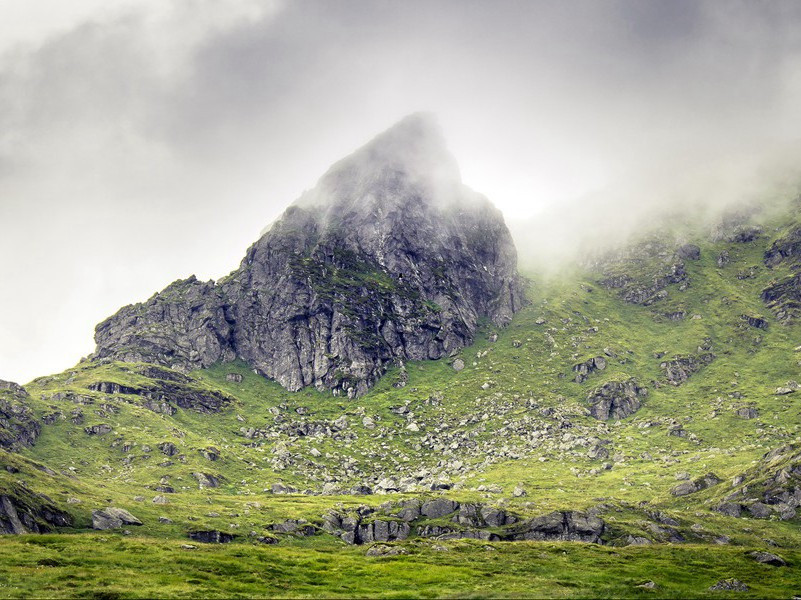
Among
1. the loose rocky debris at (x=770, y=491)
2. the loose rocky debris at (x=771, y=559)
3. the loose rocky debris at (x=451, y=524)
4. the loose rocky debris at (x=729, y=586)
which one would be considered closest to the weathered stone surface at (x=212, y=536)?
the loose rocky debris at (x=451, y=524)

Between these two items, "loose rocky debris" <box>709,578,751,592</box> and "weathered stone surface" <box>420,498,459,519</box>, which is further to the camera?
"weathered stone surface" <box>420,498,459,519</box>

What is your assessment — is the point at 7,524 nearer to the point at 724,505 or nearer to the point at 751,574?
the point at 751,574

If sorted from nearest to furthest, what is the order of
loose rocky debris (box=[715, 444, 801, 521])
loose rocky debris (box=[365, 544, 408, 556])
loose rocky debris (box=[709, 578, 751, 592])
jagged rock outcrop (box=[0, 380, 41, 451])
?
loose rocky debris (box=[709, 578, 751, 592]) < loose rocky debris (box=[365, 544, 408, 556]) < loose rocky debris (box=[715, 444, 801, 521]) < jagged rock outcrop (box=[0, 380, 41, 451])

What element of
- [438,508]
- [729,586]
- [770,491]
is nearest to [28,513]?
[438,508]

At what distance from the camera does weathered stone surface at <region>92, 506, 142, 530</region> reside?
108931mm

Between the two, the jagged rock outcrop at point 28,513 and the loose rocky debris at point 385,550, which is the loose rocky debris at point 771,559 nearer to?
the loose rocky debris at point 385,550

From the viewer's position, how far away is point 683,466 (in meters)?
187

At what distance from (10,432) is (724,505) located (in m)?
216

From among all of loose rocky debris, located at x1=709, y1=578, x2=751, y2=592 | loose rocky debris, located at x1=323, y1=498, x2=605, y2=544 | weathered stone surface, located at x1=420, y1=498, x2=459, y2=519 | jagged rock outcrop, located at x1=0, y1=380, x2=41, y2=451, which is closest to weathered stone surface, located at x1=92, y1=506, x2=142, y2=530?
loose rocky debris, located at x1=323, y1=498, x2=605, y2=544

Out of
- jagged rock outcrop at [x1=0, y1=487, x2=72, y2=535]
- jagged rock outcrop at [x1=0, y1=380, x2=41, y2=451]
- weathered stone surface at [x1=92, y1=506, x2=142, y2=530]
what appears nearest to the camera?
jagged rock outcrop at [x1=0, y1=487, x2=72, y2=535]

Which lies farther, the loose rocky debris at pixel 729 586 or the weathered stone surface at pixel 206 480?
the weathered stone surface at pixel 206 480

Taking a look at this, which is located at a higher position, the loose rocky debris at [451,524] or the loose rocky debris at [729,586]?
the loose rocky debris at [729,586]

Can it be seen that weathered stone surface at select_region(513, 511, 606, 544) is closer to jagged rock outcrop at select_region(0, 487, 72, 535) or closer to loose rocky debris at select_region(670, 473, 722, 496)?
loose rocky debris at select_region(670, 473, 722, 496)

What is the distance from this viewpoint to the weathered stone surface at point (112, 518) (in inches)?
4289
